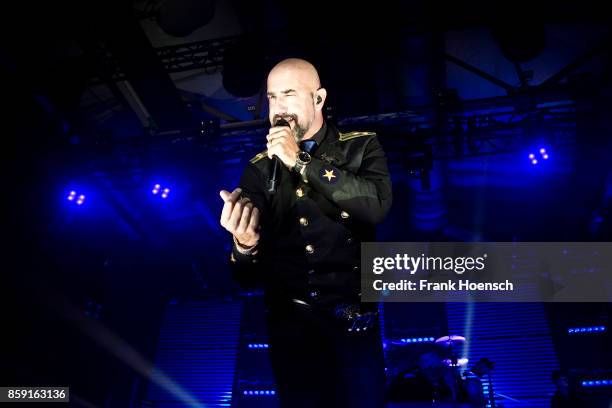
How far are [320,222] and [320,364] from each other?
0.55 m

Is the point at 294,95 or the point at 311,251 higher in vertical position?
the point at 294,95

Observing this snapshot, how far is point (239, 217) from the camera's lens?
1.67m

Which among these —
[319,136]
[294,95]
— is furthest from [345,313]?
[294,95]

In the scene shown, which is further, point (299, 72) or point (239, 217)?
point (299, 72)

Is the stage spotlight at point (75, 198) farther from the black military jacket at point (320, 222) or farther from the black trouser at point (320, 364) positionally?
the black trouser at point (320, 364)

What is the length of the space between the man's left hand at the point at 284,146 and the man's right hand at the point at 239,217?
0.21 meters

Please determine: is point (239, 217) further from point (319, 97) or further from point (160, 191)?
point (160, 191)

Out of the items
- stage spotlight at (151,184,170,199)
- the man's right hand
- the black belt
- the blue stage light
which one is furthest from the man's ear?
the blue stage light

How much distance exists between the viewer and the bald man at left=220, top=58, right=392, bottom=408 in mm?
1664

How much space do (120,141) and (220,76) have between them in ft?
7.94

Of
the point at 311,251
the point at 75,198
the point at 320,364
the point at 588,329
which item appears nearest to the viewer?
the point at 320,364

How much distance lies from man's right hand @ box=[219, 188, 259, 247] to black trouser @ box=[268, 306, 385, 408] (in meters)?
0.33

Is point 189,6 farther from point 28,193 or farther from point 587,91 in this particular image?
point 587,91

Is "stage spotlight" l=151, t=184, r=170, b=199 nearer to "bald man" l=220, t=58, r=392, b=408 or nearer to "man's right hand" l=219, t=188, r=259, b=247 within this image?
"bald man" l=220, t=58, r=392, b=408
